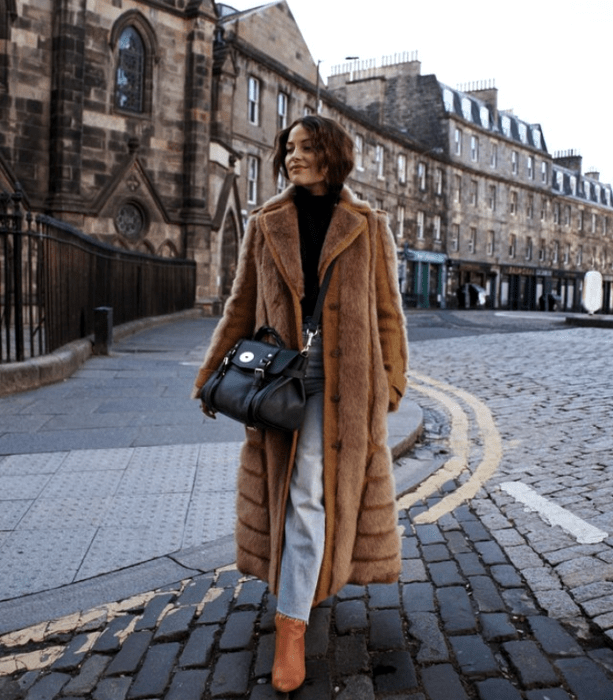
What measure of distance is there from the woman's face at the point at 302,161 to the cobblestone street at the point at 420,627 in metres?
1.73

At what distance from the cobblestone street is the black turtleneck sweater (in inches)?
50.2

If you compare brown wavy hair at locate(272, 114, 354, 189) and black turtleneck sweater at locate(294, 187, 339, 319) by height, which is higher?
brown wavy hair at locate(272, 114, 354, 189)

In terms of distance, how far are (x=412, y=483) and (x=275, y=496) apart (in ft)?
8.15

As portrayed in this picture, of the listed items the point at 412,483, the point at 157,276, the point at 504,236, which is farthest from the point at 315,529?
the point at 504,236

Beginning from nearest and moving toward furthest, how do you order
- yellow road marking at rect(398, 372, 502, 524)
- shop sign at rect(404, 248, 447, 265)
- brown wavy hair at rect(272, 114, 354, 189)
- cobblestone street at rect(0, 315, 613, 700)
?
cobblestone street at rect(0, 315, 613, 700) < brown wavy hair at rect(272, 114, 354, 189) < yellow road marking at rect(398, 372, 502, 524) < shop sign at rect(404, 248, 447, 265)

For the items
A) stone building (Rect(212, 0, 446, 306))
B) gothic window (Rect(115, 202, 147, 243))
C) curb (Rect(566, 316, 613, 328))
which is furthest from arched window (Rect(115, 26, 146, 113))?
curb (Rect(566, 316, 613, 328))

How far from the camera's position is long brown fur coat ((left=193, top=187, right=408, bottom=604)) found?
271 centimetres

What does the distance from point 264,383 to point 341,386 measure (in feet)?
1.00

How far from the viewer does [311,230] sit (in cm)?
285

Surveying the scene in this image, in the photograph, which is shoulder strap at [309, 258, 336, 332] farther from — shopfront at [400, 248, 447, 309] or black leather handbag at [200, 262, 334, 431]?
shopfront at [400, 248, 447, 309]

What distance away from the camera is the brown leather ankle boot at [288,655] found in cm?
257

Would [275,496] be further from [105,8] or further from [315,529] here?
[105,8]

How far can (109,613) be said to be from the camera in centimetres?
316

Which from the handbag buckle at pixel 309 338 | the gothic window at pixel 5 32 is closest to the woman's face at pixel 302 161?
the handbag buckle at pixel 309 338
